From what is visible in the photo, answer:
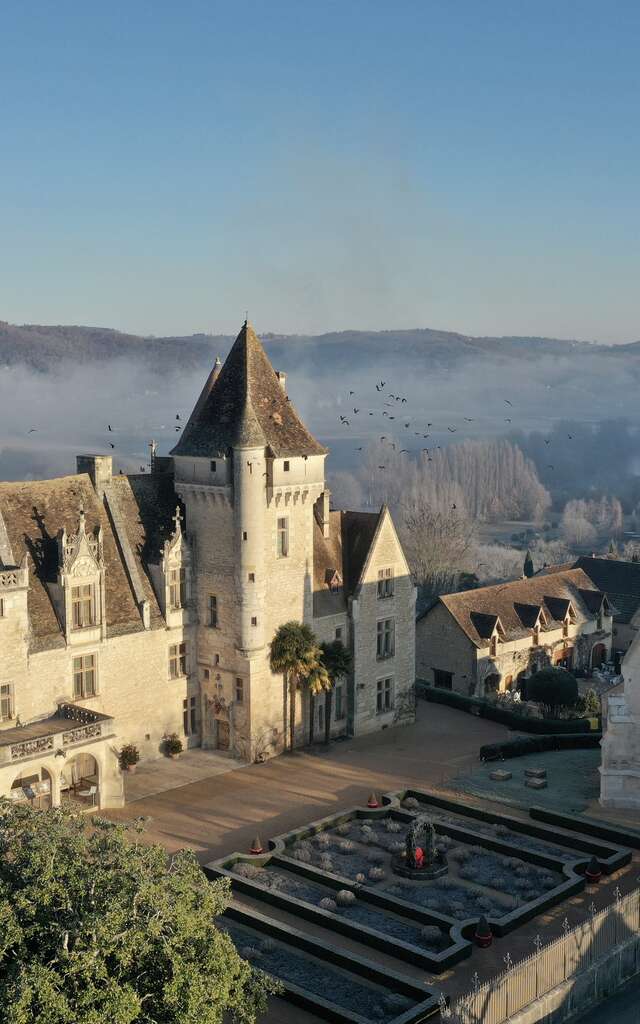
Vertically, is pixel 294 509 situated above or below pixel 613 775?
above

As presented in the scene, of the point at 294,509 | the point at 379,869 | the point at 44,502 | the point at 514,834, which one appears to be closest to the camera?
the point at 379,869

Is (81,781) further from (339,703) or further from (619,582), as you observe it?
(619,582)

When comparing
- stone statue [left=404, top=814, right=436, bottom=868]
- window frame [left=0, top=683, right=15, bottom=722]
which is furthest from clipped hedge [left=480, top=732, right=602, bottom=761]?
window frame [left=0, top=683, right=15, bottom=722]

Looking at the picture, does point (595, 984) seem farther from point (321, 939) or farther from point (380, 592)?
point (380, 592)

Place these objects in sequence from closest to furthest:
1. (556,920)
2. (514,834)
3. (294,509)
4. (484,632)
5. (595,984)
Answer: (595,984) → (556,920) → (514,834) → (294,509) → (484,632)

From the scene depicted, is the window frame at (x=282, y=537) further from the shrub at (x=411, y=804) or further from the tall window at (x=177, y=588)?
the shrub at (x=411, y=804)

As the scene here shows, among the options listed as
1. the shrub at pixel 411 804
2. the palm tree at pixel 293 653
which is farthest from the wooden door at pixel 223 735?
the shrub at pixel 411 804

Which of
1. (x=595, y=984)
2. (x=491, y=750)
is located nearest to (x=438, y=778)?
(x=491, y=750)

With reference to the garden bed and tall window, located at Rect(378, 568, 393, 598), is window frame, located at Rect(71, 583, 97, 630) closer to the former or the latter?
the garden bed

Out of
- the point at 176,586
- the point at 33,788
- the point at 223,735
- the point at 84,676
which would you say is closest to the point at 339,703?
the point at 223,735
